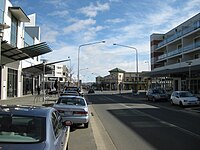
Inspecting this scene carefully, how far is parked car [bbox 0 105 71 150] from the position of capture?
4.84 meters

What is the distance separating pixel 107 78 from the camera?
474 ft

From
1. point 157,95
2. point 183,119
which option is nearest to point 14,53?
point 157,95

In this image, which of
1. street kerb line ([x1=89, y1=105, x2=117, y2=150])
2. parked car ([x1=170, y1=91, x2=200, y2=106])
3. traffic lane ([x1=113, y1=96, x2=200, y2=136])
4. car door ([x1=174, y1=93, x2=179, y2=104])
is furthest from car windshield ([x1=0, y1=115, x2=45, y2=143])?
car door ([x1=174, y1=93, x2=179, y2=104])

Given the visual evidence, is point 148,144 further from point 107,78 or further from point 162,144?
point 107,78

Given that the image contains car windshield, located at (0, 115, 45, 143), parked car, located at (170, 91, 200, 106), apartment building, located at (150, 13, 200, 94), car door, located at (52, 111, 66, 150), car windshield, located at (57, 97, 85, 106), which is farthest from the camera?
apartment building, located at (150, 13, 200, 94)

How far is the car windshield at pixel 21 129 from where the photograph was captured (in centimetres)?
507

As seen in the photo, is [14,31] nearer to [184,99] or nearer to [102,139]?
[184,99]

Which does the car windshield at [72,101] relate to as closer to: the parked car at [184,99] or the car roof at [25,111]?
the car roof at [25,111]

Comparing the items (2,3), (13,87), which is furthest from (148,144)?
(13,87)

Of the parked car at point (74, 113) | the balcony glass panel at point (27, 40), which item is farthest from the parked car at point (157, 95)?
the parked car at point (74, 113)

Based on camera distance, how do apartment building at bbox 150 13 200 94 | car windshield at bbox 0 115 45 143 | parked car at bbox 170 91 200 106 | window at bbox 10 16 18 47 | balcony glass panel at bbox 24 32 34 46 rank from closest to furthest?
car windshield at bbox 0 115 45 143 → parked car at bbox 170 91 200 106 → window at bbox 10 16 18 47 → apartment building at bbox 150 13 200 94 → balcony glass panel at bbox 24 32 34 46

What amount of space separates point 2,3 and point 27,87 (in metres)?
21.5

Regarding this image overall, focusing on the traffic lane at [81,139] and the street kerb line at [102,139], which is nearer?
the traffic lane at [81,139]

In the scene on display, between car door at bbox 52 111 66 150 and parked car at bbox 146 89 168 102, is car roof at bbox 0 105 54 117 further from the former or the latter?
parked car at bbox 146 89 168 102
